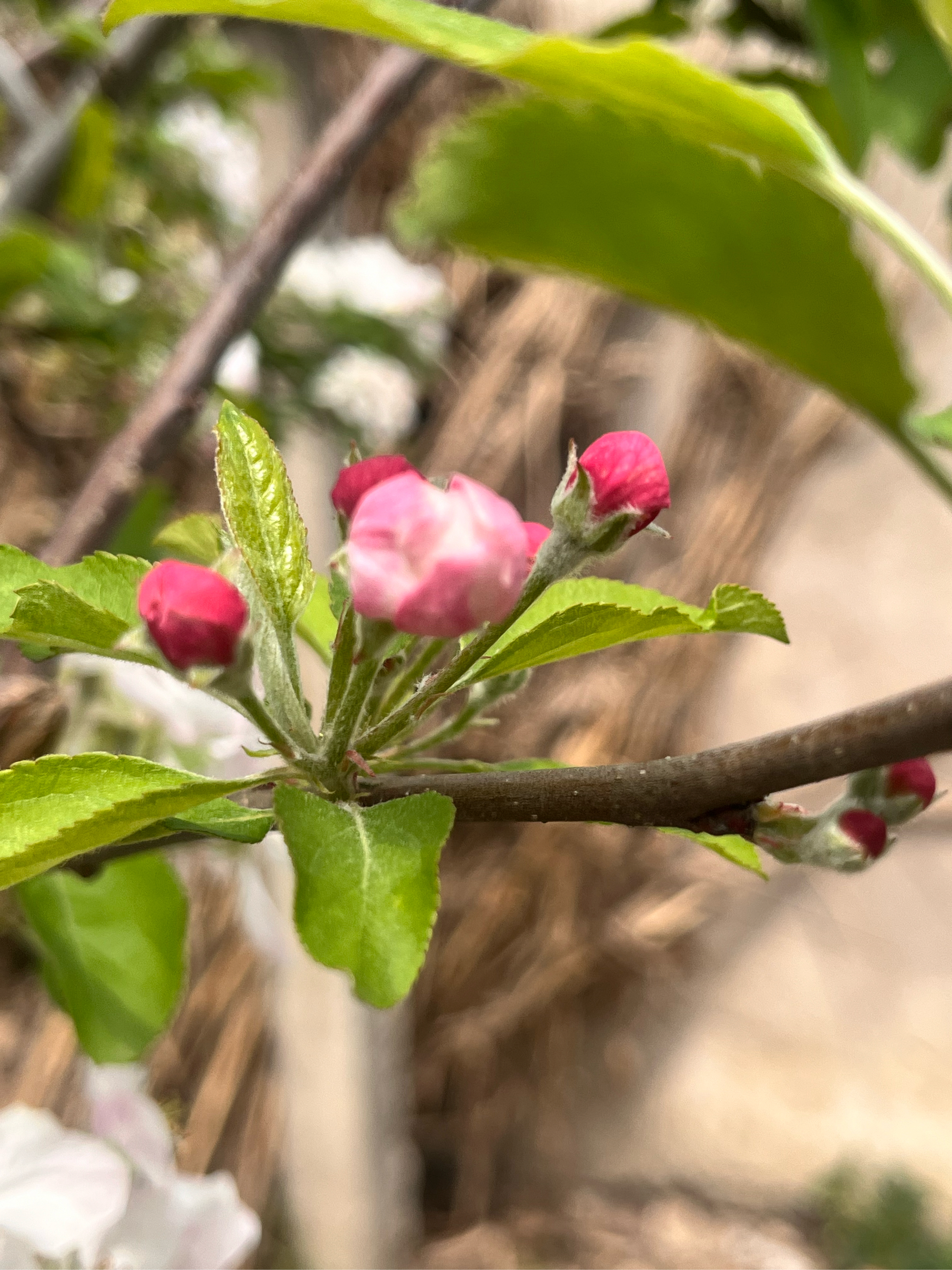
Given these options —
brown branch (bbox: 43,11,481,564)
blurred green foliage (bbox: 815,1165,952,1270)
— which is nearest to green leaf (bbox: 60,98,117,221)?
brown branch (bbox: 43,11,481,564)

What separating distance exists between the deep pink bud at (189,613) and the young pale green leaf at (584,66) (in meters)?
0.10

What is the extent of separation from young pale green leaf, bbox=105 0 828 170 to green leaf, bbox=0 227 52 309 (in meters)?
0.29

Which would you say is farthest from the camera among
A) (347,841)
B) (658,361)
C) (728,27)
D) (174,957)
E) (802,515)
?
(658,361)

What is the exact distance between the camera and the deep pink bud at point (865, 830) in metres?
0.16

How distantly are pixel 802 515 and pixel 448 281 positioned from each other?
572mm

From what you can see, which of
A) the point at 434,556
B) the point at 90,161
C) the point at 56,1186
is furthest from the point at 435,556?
the point at 90,161

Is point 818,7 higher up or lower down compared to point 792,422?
higher up

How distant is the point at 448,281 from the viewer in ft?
4.24

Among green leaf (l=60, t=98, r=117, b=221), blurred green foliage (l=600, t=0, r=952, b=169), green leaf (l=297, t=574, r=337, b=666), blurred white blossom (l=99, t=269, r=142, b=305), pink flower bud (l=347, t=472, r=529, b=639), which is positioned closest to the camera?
pink flower bud (l=347, t=472, r=529, b=639)

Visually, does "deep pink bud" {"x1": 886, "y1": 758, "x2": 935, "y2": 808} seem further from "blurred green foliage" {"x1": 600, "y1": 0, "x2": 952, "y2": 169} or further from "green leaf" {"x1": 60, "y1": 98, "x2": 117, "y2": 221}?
"green leaf" {"x1": 60, "y1": 98, "x2": 117, "y2": 221}

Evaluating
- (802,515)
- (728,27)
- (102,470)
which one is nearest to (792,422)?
(802,515)

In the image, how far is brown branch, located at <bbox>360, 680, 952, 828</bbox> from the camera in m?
0.13

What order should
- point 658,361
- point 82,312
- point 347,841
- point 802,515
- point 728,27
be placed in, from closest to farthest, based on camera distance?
1. point 347,841
2. point 728,27
3. point 82,312
4. point 802,515
5. point 658,361

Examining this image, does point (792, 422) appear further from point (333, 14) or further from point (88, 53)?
point (333, 14)
